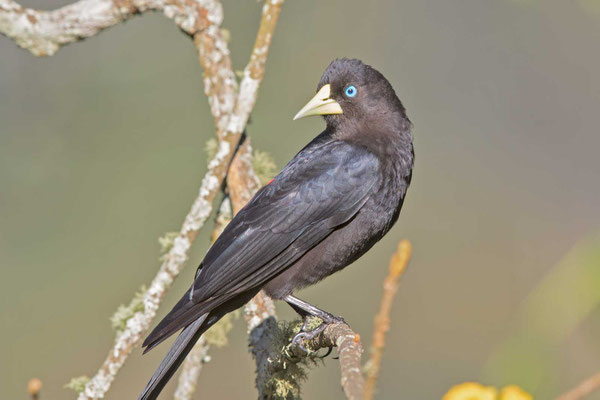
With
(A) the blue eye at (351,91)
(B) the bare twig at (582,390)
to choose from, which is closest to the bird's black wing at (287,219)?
(A) the blue eye at (351,91)

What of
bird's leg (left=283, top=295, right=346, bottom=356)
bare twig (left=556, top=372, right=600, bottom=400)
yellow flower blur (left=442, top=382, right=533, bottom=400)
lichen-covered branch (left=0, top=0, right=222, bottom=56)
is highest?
lichen-covered branch (left=0, top=0, right=222, bottom=56)

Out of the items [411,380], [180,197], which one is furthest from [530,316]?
[180,197]

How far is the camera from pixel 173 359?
3.19m

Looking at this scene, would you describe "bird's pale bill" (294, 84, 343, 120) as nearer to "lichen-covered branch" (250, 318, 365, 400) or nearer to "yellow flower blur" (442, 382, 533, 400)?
"lichen-covered branch" (250, 318, 365, 400)

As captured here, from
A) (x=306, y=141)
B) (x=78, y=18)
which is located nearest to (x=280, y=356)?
(x=78, y=18)

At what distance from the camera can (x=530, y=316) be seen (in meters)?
1.31

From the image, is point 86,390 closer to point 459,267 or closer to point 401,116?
point 401,116

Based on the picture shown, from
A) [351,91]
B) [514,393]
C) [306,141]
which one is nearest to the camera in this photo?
[514,393]

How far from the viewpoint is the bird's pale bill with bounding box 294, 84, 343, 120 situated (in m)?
3.69

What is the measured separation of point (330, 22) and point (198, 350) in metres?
4.88

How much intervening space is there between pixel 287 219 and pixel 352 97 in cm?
67

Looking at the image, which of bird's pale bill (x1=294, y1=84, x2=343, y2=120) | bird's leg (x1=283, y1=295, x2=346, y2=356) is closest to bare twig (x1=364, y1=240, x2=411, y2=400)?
bird's leg (x1=283, y1=295, x2=346, y2=356)

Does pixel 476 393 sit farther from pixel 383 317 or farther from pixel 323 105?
pixel 323 105

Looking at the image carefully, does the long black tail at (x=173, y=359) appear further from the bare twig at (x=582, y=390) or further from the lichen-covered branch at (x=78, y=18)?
the bare twig at (x=582, y=390)
